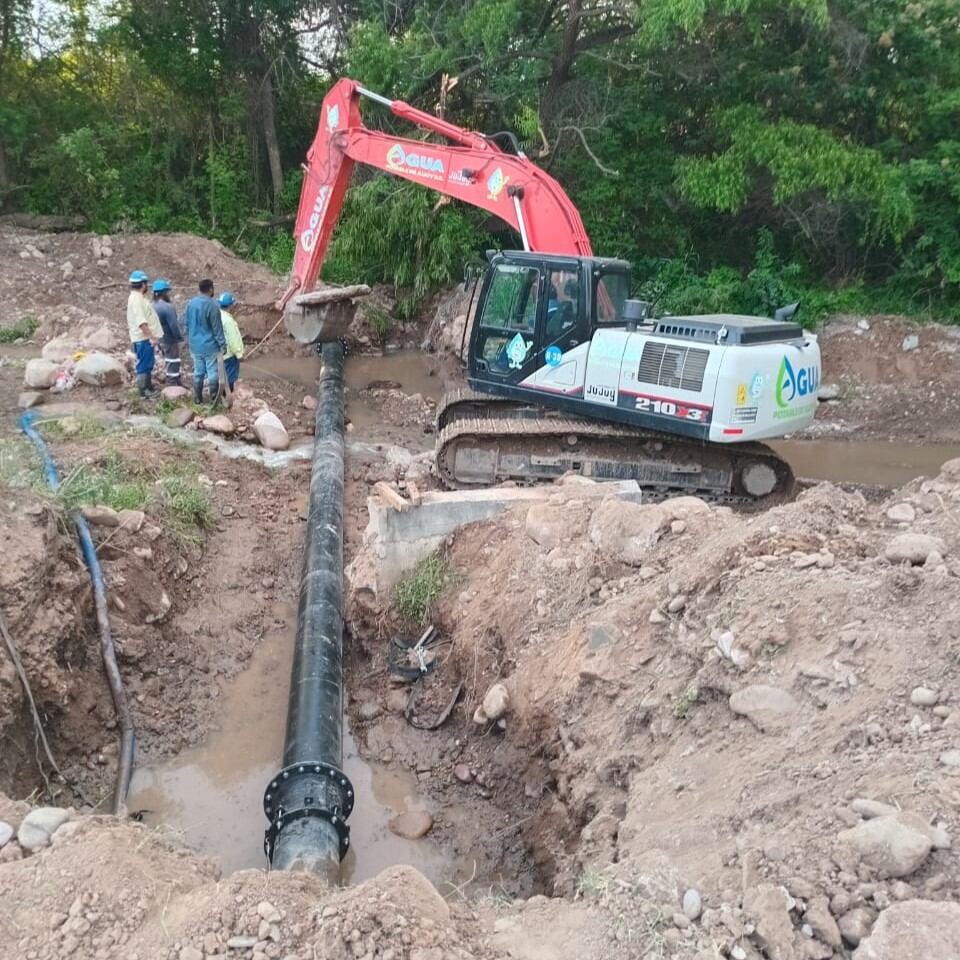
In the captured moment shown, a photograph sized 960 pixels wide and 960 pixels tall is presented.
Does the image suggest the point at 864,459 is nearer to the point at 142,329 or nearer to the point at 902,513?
the point at 902,513

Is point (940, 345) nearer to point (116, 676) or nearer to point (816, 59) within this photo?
point (816, 59)

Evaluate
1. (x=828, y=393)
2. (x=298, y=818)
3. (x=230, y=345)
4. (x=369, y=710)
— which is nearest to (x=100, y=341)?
(x=230, y=345)

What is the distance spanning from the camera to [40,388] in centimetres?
1066

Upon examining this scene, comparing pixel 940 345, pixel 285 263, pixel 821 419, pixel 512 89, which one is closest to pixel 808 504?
pixel 821 419

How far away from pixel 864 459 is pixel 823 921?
9.15 meters

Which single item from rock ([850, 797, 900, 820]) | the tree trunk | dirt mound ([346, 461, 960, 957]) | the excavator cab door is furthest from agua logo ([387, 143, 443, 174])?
the tree trunk

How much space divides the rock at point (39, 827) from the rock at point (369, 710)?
255cm

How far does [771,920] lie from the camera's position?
2723 millimetres

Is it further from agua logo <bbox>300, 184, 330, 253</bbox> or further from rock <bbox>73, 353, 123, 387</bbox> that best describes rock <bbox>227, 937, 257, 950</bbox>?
agua logo <bbox>300, 184, 330, 253</bbox>

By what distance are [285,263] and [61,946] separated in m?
16.2

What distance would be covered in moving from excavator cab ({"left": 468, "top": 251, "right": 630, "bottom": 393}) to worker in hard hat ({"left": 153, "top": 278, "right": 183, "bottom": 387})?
3990mm

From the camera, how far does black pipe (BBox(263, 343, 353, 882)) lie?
412 centimetres

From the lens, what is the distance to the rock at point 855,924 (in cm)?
266

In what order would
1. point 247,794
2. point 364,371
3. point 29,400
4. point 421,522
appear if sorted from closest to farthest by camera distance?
point 247,794, point 421,522, point 29,400, point 364,371
